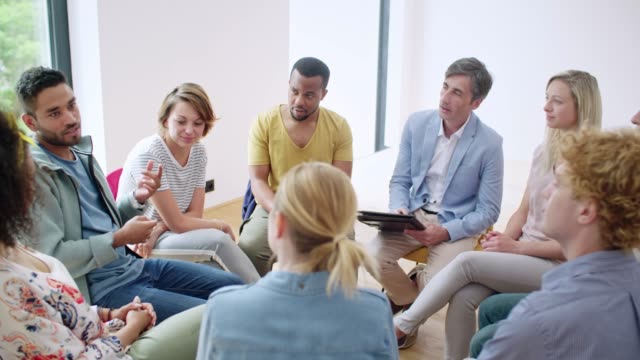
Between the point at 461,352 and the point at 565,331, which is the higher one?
the point at 565,331

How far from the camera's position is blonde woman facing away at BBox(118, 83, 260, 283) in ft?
7.77

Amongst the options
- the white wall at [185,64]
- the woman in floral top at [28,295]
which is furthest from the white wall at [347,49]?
the woman in floral top at [28,295]

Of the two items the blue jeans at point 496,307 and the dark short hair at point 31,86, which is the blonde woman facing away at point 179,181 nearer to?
the dark short hair at point 31,86

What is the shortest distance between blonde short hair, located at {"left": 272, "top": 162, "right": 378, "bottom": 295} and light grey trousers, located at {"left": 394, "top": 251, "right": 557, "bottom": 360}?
Answer: 110cm

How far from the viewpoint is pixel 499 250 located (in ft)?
7.66

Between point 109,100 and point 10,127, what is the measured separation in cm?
252

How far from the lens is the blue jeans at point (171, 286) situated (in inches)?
75.6

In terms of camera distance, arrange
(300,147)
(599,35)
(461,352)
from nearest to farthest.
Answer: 1. (461,352)
2. (300,147)
3. (599,35)

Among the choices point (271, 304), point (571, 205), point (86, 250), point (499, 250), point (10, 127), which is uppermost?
point (10, 127)

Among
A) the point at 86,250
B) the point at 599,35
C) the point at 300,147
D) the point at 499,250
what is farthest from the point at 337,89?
the point at 86,250

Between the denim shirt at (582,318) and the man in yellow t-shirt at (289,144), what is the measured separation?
162 centimetres

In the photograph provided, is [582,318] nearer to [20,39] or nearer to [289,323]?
[289,323]

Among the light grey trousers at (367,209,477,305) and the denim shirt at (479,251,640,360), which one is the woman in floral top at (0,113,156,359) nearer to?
the denim shirt at (479,251,640,360)

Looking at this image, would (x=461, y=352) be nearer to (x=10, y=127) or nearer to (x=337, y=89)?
(x=10, y=127)
